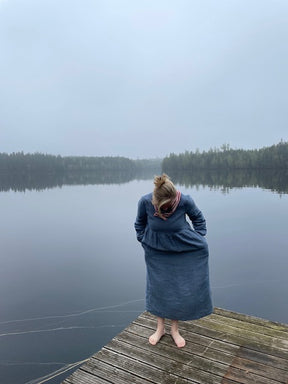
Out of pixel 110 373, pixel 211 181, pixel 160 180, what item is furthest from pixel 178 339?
pixel 211 181

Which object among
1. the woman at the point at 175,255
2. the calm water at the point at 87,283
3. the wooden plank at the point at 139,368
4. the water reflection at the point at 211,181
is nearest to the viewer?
the wooden plank at the point at 139,368

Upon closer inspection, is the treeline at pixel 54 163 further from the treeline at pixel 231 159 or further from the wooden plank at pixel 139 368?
the wooden plank at pixel 139 368

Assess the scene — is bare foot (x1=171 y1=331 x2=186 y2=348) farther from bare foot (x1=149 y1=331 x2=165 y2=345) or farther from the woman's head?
the woman's head

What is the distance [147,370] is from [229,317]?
1.72 metres

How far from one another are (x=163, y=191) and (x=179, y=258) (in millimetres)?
857

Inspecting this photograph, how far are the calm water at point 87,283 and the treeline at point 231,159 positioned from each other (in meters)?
75.5

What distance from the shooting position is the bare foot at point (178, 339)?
327 cm

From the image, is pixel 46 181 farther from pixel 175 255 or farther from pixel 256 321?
pixel 175 255

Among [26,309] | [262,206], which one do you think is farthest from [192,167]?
[26,309]

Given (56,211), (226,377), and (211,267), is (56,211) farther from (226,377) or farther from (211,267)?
(226,377)

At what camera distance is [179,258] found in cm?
303

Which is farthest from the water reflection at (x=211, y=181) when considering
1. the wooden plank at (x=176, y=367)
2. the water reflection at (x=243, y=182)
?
the wooden plank at (x=176, y=367)

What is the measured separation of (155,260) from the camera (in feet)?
10.3

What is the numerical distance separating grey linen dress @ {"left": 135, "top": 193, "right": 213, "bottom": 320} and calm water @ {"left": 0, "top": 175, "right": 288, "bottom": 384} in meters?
3.16
